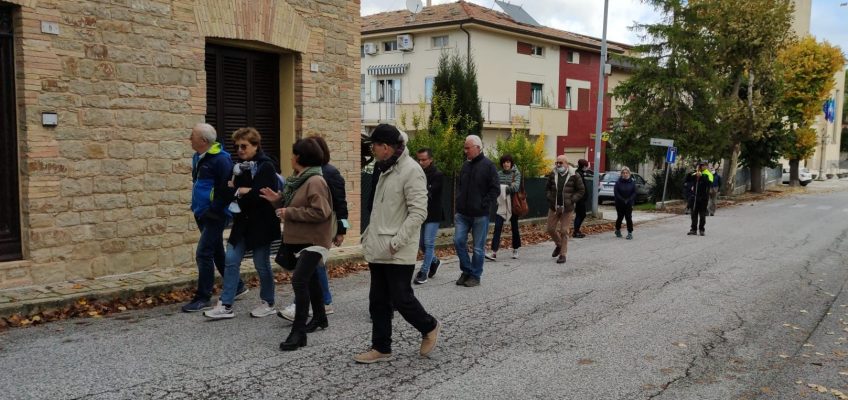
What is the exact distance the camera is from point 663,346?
611 centimetres

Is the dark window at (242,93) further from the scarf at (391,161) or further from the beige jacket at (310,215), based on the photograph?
the scarf at (391,161)

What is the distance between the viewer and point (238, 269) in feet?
21.9

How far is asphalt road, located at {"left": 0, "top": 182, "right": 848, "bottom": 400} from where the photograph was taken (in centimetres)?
488

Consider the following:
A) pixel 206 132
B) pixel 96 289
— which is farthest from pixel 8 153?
pixel 206 132

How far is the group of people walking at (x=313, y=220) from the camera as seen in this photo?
17.3 feet

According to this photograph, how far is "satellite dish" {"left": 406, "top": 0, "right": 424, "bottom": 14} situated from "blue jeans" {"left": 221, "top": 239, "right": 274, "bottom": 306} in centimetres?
2944

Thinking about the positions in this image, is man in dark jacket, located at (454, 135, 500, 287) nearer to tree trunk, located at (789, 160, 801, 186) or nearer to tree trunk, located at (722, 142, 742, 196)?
tree trunk, located at (722, 142, 742, 196)

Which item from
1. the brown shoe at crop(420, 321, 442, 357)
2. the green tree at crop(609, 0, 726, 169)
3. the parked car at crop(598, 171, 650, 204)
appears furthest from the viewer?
the parked car at crop(598, 171, 650, 204)

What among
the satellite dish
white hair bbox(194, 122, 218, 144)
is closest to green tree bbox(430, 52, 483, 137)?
the satellite dish

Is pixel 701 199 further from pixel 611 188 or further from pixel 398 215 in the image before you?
pixel 398 215

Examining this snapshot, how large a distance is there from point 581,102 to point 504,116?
724 centimetres

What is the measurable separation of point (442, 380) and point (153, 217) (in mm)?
5428

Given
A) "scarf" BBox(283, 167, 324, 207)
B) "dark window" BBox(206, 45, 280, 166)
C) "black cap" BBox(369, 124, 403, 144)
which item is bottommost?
"scarf" BBox(283, 167, 324, 207)

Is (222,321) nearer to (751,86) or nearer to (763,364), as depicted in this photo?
(763,364)
